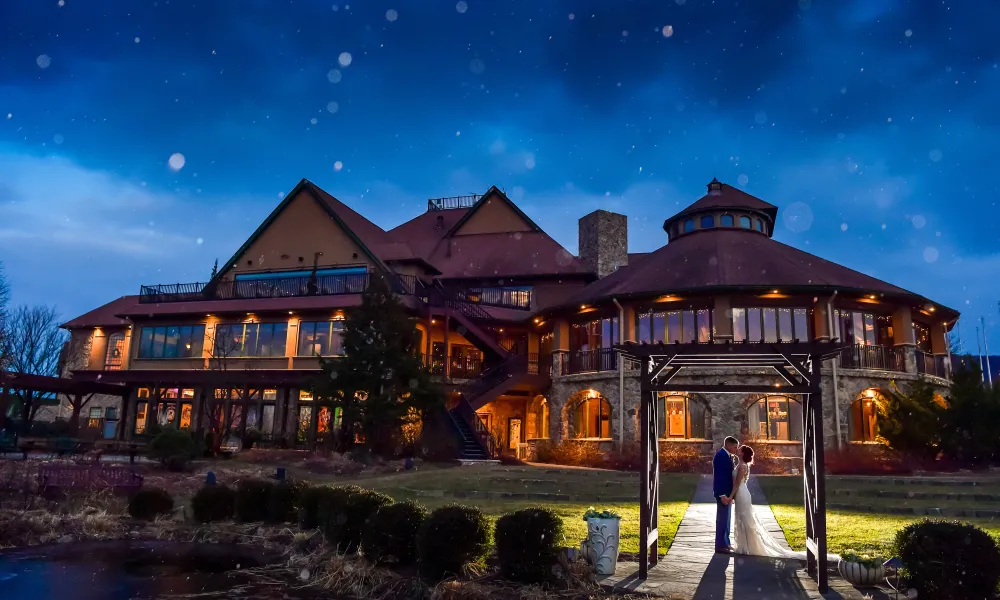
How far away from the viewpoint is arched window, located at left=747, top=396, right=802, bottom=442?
26.3 meters

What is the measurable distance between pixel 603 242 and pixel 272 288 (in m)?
18.2

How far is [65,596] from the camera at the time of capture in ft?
30.7

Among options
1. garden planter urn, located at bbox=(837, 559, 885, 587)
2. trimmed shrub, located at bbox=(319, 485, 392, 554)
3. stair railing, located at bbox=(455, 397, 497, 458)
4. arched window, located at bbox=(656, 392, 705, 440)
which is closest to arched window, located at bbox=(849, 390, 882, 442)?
arched window, located at bbox=(656, 392, 705, 440)

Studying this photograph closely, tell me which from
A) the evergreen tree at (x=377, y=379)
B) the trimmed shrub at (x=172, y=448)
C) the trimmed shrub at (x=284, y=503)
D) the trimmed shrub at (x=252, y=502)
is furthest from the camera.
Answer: the evergreen tree at (x=377, y=379)

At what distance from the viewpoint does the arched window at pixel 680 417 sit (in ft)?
88.5

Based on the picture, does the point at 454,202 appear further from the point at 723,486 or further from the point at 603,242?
the point at 723,486

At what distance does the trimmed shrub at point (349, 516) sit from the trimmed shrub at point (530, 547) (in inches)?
104

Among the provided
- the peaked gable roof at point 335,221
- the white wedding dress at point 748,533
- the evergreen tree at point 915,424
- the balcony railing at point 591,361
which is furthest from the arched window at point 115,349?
the white wedding dress at point 748,533

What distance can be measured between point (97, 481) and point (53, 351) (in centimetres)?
6119

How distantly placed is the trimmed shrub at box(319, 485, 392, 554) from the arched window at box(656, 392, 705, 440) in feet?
58.9

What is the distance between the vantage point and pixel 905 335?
92.3ft

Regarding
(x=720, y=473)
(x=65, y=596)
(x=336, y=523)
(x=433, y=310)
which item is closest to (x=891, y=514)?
(x=720, y=473)

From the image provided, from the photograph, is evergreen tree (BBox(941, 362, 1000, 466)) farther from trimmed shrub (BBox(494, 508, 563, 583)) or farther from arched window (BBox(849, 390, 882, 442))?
trimmed shrub (BBox(494, 508, 563, 583))

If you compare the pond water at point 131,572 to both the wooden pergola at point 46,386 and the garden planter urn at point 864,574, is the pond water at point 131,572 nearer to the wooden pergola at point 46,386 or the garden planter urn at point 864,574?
the garden planter urn at point 864,574
